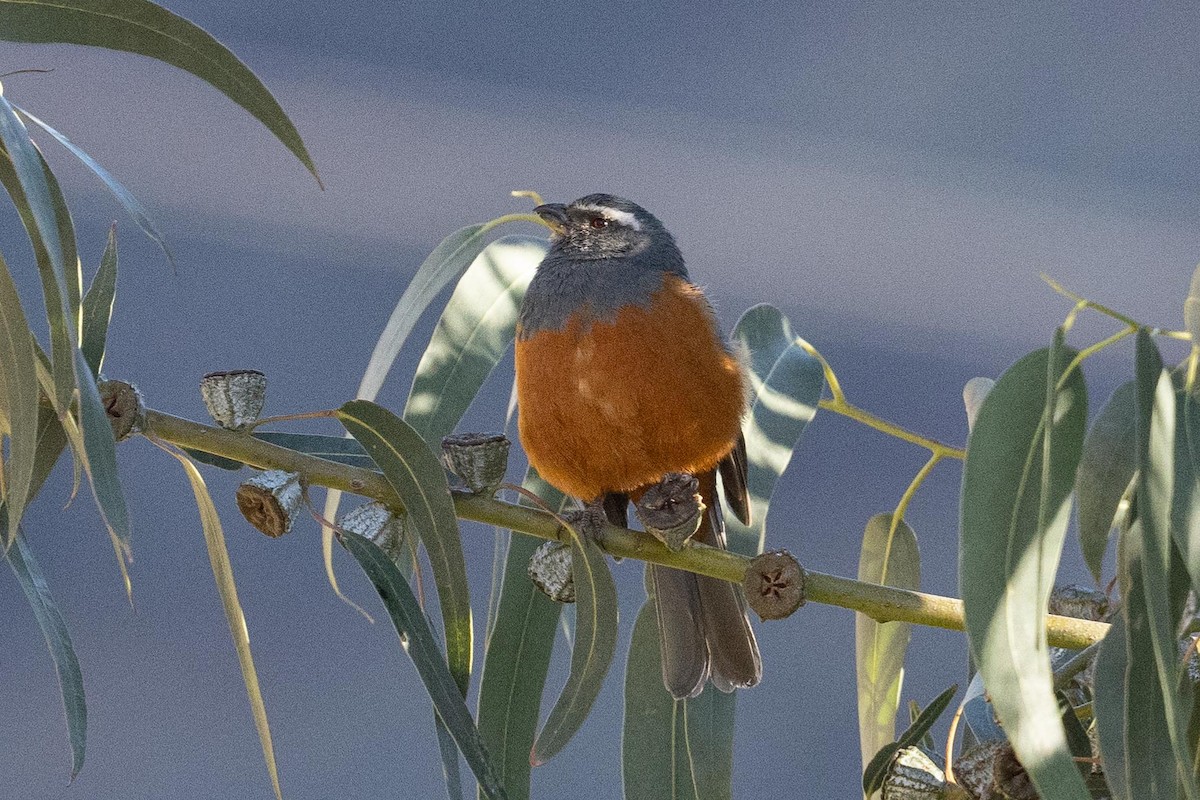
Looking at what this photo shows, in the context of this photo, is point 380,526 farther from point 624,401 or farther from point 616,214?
point 616,214

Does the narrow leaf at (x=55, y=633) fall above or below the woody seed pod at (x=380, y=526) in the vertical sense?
below

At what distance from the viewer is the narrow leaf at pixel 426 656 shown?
1.04 m

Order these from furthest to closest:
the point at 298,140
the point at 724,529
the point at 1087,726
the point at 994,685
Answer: the point at 724,529 < the point at 1087,726 < the point at 298,140 < the point at 994,685

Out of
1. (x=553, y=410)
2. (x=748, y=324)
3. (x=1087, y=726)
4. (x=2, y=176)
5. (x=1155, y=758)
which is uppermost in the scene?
(x=2, y=176)

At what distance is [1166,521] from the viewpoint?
0.95 m

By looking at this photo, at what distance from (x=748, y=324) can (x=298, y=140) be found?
0.68m

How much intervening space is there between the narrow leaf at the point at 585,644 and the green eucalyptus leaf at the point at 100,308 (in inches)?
19.7

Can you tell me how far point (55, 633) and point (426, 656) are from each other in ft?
1.19

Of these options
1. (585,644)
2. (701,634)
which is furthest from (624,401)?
(585,644)

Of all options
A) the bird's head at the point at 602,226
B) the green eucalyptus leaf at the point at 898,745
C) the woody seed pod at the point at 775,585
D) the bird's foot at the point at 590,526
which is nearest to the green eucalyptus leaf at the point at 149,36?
the bird's foot at the point at 590,526

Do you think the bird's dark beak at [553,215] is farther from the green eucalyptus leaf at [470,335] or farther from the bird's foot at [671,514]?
the bird's foot at [671,514]

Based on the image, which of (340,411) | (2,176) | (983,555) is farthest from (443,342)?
(983,555)

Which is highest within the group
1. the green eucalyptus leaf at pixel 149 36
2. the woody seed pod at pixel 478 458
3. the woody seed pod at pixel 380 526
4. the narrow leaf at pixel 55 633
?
the green eucalyptus leaf at pixel 149 36

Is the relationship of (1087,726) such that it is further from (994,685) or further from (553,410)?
(553,410)
